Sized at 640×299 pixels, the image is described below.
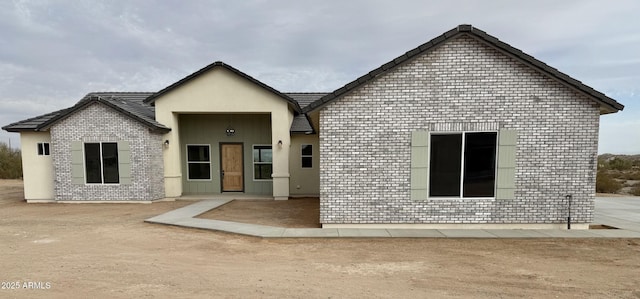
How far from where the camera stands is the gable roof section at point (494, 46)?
23.3ft

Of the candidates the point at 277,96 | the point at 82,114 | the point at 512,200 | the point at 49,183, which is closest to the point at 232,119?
the point at 277,96

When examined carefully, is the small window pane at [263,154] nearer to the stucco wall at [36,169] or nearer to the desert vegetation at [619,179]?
the stucco wall at [36,169]

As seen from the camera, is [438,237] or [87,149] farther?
[87,149]

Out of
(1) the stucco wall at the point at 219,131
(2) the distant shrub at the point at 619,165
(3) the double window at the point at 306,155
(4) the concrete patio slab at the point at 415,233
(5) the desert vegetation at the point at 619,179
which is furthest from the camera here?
(2) the distant shrub at the point at 619,165

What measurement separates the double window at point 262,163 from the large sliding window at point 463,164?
8.58 metres

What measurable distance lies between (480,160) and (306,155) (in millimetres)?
7690

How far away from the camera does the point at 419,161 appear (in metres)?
7.52

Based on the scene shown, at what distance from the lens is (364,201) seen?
768cm

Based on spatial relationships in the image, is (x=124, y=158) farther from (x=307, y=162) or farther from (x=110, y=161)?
(x=307, y=162)

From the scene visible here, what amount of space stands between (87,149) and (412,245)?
1283cm

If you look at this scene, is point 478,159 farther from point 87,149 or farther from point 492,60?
point 87,149

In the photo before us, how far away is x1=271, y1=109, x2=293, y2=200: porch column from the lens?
12.6m

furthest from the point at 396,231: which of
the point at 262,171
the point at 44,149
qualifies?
the point at 44,149

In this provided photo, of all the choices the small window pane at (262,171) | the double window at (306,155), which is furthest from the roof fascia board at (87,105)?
the double window at (306,155)
